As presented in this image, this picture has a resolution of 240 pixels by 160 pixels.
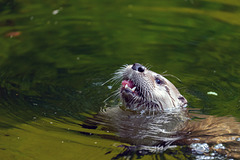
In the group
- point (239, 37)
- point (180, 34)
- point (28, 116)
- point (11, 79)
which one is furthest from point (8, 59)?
point (239, 37)

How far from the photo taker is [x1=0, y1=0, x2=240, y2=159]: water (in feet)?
17.1

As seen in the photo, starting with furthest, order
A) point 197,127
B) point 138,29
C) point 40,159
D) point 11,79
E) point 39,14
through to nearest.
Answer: point 39,14, point 138,29, point 11,79, point 197,127, point 40,159

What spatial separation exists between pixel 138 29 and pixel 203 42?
153cm

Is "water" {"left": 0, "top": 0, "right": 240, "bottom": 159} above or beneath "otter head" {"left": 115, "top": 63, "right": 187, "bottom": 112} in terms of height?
beneath

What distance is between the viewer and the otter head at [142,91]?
5.51m

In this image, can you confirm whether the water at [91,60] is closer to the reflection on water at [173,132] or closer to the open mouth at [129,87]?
the reflection on water at [173,132]

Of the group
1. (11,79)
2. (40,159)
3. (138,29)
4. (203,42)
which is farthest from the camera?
(138,29)

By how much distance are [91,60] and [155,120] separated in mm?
2611

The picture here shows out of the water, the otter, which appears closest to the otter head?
the otter

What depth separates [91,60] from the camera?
7863mm

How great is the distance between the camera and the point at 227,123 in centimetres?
565

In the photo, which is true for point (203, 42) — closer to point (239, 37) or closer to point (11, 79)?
point (239, 37)

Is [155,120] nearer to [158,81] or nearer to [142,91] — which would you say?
[142,91]

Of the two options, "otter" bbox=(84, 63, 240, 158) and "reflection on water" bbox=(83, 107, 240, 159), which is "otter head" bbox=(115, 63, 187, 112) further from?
"reflection on water" bbox=(83, 107, 240, 159)
